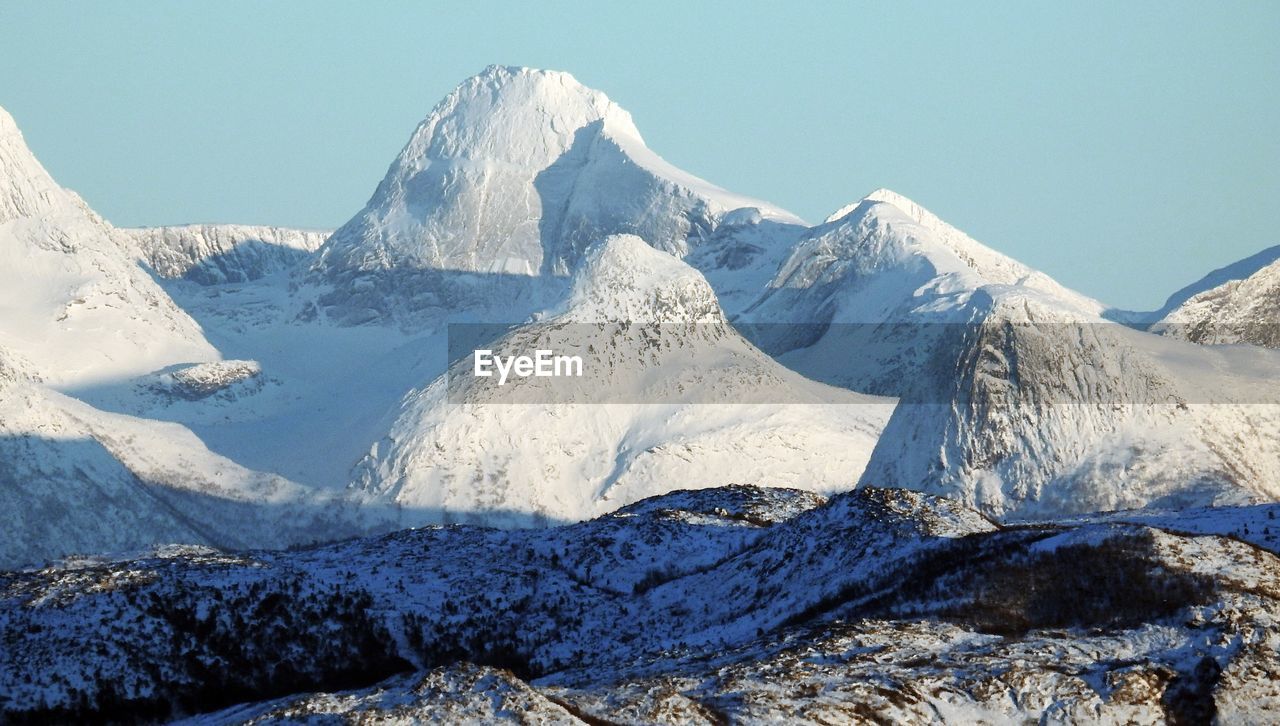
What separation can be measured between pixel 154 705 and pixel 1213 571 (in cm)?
2299

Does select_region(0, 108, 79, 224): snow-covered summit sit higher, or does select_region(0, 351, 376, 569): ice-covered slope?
select_region(0, 108, 79, 224): snow-covered summit

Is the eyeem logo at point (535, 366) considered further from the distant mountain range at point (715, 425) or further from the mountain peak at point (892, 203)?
the mountain peak at point (892, 203)

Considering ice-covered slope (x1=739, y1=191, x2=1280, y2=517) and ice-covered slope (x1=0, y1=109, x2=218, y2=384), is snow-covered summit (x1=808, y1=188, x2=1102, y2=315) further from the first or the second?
ice-covered slope (x1=0, y1=109, x2=218, y2=384)

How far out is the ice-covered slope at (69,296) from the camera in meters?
148

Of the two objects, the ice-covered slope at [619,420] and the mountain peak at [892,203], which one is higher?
the mountain peak at [892,203]

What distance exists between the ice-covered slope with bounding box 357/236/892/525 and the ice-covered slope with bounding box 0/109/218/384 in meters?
35.1

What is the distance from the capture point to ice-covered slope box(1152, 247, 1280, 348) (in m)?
128

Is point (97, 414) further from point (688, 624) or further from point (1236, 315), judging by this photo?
point (688, 624)

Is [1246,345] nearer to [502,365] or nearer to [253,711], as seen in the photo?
[502,365]

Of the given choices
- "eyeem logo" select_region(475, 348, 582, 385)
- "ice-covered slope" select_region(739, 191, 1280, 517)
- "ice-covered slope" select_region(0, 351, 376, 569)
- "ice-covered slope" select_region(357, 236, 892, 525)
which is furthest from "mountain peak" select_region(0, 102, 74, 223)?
"ice-covered slope" select_region(739, 191, 1280, 517)

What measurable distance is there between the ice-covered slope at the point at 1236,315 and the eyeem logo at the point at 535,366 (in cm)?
3468

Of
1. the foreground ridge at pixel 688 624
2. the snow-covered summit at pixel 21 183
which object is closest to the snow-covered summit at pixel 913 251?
the snow-covered summit at pixel 21 183

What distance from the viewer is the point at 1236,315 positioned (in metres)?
129

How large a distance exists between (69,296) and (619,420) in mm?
52616
